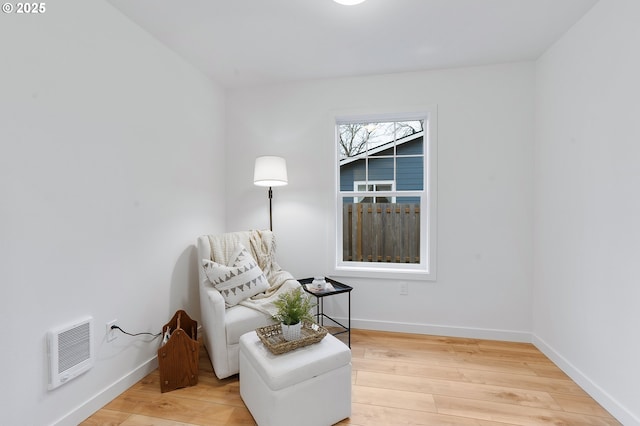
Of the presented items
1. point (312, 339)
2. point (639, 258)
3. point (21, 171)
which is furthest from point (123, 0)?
point (639, 258)

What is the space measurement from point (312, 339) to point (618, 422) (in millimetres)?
1828

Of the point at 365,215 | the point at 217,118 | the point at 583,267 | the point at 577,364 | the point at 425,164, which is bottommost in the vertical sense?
the point at 577,364

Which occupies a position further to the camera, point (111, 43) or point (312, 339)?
point (111, 43)

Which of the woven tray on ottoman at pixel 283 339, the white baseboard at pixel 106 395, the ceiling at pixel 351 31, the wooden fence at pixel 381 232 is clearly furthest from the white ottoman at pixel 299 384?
the ceiling at pixel 351 31

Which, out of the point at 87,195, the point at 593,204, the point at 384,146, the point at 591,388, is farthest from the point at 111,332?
the point at 593,204

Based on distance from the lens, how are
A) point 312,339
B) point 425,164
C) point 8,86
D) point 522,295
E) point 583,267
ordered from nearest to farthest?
point 8,86 → point 312,339 → point 583,267 → point 522,295 → point 425,164

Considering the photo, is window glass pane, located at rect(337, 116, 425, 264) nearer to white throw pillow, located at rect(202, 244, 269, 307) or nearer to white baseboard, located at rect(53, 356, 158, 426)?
white throw pillow, located at rect(202, 244, 269, 307)

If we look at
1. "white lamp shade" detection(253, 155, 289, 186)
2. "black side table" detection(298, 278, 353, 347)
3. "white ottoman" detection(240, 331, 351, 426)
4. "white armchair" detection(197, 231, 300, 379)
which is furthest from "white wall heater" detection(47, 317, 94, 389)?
"white lamp shade" detection(253, 155, 289, 186)

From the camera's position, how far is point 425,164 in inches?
118

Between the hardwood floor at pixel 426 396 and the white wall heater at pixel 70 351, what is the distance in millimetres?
343

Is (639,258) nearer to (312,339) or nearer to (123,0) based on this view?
(312,339)

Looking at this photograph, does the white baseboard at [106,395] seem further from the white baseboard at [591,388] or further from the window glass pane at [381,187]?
the white baseboard at [591,388]

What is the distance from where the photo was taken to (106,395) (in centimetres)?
190

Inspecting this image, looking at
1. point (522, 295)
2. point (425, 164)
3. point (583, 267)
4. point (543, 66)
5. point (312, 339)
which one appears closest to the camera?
point (312, 339)
